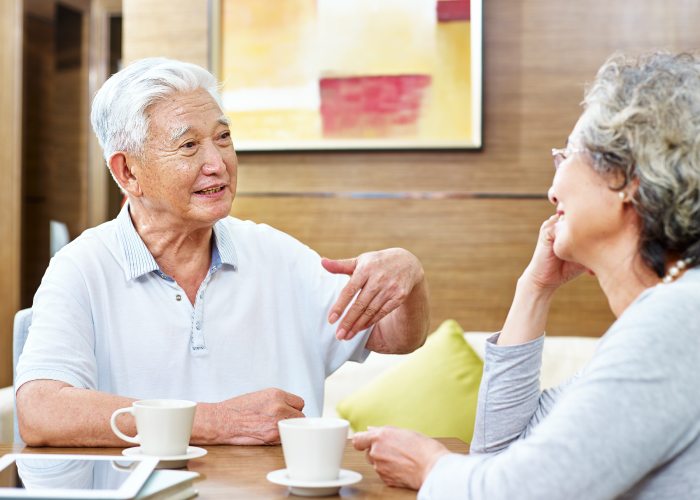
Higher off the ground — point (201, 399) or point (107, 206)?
point (107, 206)

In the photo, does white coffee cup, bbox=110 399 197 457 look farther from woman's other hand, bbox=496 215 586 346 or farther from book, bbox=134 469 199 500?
woman's other hand, bbox=496 215 586 346

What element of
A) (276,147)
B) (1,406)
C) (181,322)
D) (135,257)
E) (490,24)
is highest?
(490,24)

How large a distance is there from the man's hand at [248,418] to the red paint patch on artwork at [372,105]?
65.8 inches

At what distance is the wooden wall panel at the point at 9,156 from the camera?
131 inches

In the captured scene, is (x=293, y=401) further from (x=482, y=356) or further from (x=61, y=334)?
(x=482, y=356)

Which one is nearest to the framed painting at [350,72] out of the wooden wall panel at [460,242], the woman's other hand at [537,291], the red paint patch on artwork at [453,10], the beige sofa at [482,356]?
the red paint patch on artwork at [453,10]

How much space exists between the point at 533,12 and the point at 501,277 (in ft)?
3.31

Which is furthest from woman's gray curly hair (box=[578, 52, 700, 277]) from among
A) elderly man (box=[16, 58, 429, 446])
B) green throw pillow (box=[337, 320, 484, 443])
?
green throw pillow (box=[337, 320, 484, 443])

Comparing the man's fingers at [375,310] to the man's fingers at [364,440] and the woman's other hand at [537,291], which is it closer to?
the woman's other hand at [537,291]

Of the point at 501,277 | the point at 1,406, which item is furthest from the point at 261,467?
the point at 501,277

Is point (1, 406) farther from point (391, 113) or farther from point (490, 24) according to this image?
point (490, 24)

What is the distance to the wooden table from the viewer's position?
0.90 meters

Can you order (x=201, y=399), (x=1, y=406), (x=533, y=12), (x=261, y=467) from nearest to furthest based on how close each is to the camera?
(x=261, y=467)
(x=201, y=399)
(x=1, y=406)
(x=533, y=12)

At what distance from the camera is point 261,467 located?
104 centimetres
